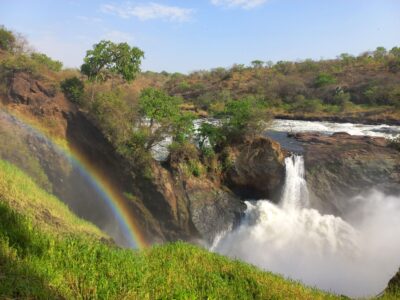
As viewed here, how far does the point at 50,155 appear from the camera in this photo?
17922mm

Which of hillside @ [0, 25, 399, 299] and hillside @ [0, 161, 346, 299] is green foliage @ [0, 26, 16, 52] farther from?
hillside @ [0, 161, 346, 299]

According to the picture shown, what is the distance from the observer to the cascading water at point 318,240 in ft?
63.4

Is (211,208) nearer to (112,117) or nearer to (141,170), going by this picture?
(141,170)

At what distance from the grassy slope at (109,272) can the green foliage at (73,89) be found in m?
13.1

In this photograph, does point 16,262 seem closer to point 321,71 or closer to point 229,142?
point 229,142

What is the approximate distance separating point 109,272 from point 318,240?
668 inches

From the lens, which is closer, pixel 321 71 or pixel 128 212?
pixel 128 212

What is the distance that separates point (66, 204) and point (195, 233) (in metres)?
6.93

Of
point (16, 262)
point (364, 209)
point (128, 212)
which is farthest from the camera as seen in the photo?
point (364, 209)

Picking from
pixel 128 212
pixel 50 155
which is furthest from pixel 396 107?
pixel 50 155

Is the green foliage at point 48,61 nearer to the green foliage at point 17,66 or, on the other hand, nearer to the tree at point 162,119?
the green foliage at point 17,66

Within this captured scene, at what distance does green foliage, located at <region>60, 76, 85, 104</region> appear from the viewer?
2248 cm

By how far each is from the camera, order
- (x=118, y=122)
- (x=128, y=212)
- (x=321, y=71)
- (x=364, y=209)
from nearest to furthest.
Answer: (x=128, y=212) → (x=118, y=122) → (x=364, y=209) → (x=321, y=71)

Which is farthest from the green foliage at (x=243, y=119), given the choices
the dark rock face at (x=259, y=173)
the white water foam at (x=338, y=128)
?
the white water foam at (x=338, y=128)
